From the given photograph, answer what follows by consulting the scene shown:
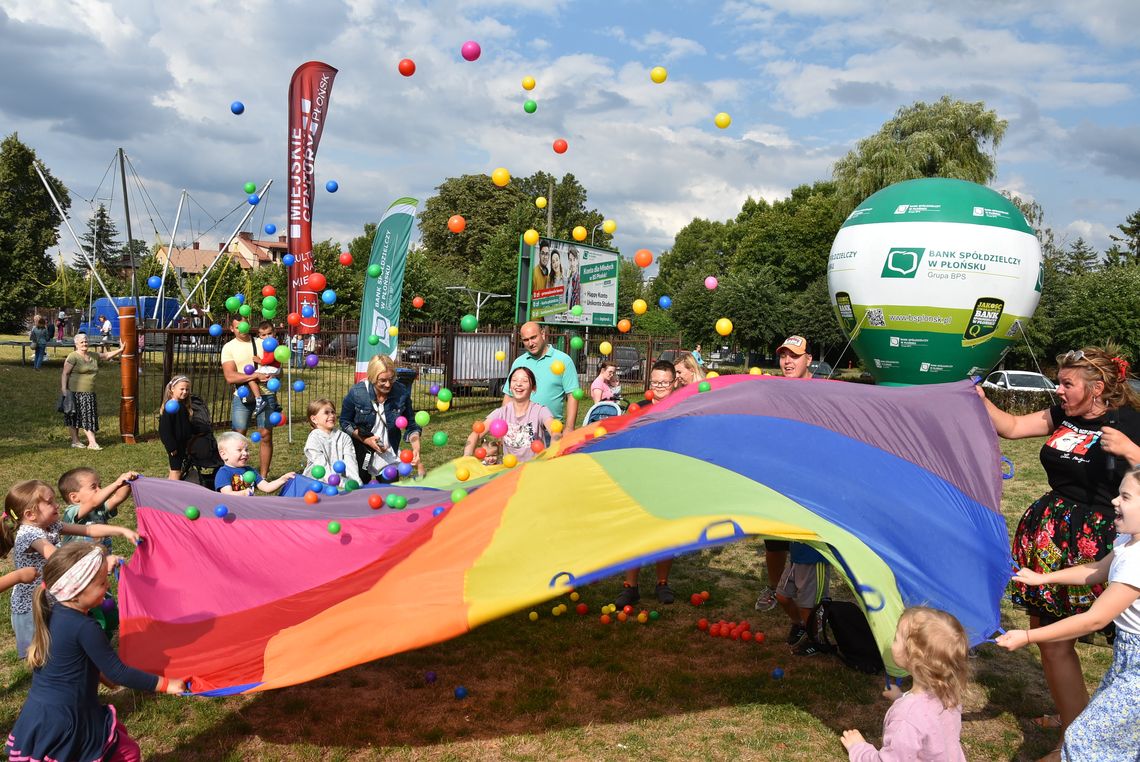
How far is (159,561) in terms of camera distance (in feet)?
13.8

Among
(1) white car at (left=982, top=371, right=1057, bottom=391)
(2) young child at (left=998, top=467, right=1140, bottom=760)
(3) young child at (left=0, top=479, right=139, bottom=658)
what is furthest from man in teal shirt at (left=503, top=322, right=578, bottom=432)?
(1) white car at (left=982, top=371, right=1057, bottom=391)

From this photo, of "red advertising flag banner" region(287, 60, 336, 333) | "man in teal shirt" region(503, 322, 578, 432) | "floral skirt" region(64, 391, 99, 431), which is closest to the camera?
"man in teal shirt" region(503, 322, 578, 432)

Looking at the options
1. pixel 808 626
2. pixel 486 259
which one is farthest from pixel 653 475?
pixel 486 259

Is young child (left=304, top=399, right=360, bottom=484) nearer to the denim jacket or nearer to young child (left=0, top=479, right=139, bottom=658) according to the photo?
the denim jacket

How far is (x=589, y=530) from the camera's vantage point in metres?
3.34

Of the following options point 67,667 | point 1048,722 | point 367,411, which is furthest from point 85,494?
point 1048,722

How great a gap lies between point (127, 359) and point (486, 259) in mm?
27720

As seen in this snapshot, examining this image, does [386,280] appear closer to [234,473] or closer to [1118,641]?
[234,473]

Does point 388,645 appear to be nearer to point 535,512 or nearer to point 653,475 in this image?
point 535,512

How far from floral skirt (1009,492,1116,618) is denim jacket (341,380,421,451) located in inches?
165

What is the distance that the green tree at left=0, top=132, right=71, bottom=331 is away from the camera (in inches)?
965

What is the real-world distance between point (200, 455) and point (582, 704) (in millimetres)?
3904

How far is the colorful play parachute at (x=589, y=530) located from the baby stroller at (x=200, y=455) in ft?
6.61

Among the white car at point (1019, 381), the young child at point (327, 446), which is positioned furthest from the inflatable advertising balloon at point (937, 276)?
the white car at point (1019, 381)
